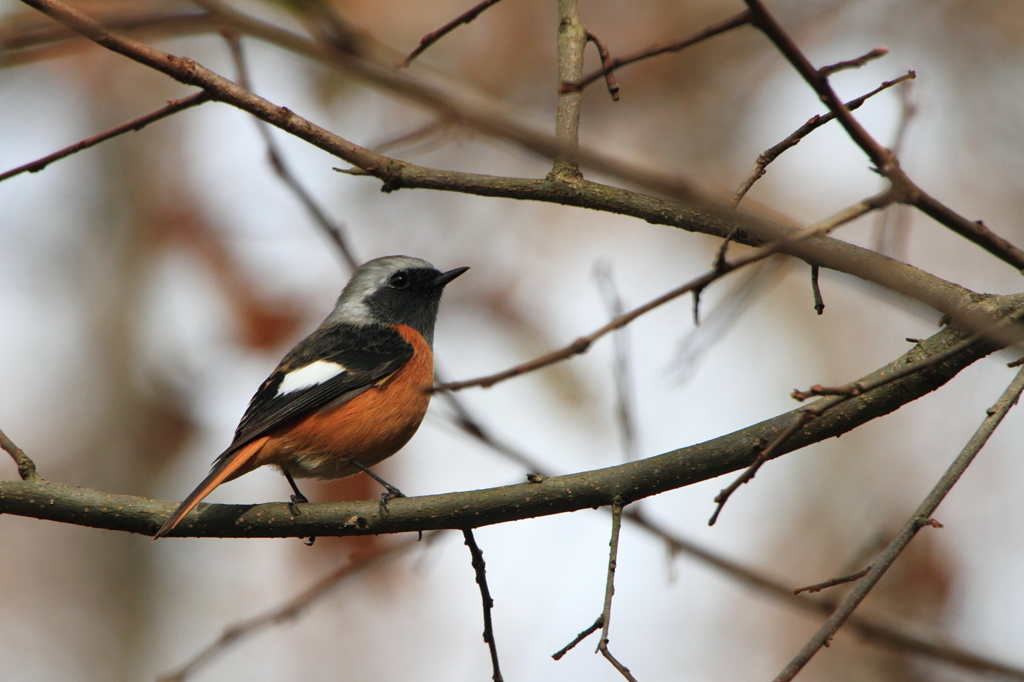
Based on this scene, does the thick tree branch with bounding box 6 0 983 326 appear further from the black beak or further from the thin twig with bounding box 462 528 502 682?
the black beak

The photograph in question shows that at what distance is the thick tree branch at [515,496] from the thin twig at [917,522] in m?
0.21

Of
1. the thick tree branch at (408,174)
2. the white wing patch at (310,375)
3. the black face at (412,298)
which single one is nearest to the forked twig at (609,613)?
the thick tree branch at (408,174)

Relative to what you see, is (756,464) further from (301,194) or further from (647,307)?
(301,194)

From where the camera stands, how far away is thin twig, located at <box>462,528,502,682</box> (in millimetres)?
3266

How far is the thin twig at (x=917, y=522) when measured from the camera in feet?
7.02

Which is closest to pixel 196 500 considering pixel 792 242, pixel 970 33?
pixel 792 242

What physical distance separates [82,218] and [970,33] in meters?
13.5

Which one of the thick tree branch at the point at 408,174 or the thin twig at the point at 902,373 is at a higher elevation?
the thick tree branch at the point at 408,174

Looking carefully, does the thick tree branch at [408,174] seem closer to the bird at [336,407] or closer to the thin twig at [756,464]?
the thin twig at [756,464]

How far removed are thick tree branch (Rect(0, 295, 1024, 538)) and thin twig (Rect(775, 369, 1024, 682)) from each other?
0.21 metres

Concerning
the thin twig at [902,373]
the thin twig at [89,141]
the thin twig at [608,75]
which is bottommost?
the thin twig at [902,373]

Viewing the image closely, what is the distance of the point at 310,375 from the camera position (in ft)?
16.4

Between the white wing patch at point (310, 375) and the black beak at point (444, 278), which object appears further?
the black beak at point (444, 278)

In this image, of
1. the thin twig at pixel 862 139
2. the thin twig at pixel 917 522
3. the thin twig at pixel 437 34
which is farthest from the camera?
the thin twig at pixel 437 34
